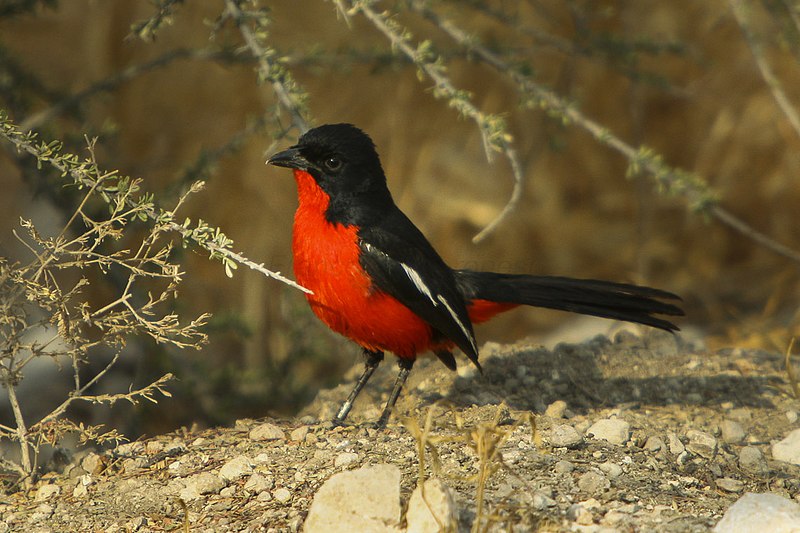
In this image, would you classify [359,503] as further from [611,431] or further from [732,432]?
[732,432]

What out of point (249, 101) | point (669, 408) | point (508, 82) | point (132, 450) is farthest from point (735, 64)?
point (132, 450)

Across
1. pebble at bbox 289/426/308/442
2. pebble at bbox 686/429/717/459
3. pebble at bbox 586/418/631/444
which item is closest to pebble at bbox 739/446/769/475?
pebble at bbox 686/429/717/459

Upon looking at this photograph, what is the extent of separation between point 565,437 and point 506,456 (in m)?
0.31

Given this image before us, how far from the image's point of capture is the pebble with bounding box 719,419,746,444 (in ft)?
14.1

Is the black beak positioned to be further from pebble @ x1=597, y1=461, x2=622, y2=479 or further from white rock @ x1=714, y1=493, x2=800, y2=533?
white rock @ x1=714, y1=493, x2=800, y2=533

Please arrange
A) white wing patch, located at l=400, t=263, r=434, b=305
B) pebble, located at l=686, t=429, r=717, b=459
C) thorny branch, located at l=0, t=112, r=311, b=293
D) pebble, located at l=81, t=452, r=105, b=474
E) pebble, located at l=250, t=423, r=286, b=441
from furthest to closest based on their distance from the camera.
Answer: white wing patch, located at l=400, t=263, r=434, b=305 < pebble, located at l=250, t=423, r=286, b=441 < pebble, located at l=686, t=429, r=717, b=459 < pebble, located at l=81, t=452, r=105, b=474 < thorny branch, located at l=0, t=112, r=311, b=293

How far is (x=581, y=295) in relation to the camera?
15.8 ft

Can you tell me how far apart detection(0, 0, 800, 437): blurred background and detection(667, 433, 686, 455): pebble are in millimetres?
3383

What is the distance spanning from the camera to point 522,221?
8.47 m

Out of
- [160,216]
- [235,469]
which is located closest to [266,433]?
[235,469]

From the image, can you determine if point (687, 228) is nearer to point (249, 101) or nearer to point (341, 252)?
point (249, 101)

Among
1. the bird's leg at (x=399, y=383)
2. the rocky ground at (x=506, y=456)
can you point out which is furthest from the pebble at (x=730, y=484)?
the bird's leg at (x=399, y=383)

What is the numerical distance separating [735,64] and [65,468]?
667cm

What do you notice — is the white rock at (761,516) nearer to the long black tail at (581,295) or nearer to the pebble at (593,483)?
the pebble at (593,483)
